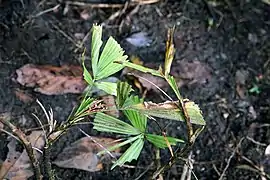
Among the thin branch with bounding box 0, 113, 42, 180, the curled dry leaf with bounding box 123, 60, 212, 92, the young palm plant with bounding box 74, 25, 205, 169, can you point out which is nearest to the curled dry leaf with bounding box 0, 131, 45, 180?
the thin branch with bounding box 0, 113, 42, 180

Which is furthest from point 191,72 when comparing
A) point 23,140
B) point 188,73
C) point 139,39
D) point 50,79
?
point 23,140

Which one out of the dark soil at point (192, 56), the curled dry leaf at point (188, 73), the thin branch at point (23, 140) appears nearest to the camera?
the thin branch at point (23, 140)

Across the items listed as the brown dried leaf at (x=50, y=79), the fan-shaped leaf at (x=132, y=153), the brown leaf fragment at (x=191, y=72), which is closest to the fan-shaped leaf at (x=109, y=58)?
the fan-shaped leaf at (x=132, y=153)

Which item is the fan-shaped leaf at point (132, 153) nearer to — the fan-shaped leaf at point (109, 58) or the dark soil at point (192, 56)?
the fan-shaped leaf at point (109, 58)

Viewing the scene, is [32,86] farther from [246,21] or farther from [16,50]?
[246,21]

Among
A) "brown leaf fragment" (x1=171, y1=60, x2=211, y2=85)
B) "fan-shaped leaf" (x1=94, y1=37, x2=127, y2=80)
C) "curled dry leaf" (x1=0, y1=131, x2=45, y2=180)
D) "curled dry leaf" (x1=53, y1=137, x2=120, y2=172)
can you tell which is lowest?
"curled dry leaf" (x1=53, y1=137, x2=120, y2=172)

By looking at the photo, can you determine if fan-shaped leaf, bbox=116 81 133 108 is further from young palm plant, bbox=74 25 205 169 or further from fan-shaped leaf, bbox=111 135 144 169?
fan-shaped leaf, bbox=111 135 144 169

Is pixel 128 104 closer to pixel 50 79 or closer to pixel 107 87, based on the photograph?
pixel 107 87

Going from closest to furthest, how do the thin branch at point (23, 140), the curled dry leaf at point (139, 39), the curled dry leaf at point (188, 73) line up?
the thin branch at point (23, 140)
the curled dry leaf at point (188, 73)
the curled dry leaf at point (139, 39)
